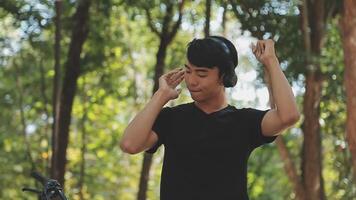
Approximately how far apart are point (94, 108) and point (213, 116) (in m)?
15.8

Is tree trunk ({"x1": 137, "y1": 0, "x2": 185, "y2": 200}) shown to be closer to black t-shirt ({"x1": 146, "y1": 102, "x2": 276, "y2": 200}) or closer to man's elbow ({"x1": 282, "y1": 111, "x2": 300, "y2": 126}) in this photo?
black t-shirt ({"x1": 146, "y1": 102, "x2": 276, "y2": 200})

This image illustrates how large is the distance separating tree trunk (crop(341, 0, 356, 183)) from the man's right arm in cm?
508

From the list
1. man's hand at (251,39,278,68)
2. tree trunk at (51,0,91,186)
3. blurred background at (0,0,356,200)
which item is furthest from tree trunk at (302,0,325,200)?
man's hand at (251,39,278,68)

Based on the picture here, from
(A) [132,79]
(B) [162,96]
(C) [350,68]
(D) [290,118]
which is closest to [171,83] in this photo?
(B) [162,96]

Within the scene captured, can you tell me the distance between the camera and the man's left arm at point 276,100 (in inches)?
108

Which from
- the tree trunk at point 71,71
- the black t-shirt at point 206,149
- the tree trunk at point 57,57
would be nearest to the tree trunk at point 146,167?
the tree trunk at point 71,71

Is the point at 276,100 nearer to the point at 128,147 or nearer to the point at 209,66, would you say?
the point at 209,66

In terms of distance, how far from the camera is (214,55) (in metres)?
2.81

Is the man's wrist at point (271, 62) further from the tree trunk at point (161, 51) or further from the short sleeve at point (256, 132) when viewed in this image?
the tree trunk at point (161, 51)

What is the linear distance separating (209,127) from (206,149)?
0.09 metres

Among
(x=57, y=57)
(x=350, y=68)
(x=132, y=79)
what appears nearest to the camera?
(x=350, y=68)

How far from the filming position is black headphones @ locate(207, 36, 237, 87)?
2826 mm

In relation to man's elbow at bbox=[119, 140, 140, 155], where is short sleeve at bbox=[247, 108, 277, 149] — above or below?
above

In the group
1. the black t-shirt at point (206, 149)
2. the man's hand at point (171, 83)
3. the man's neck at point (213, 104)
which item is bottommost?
the black t-shirt at point (206, 149)
